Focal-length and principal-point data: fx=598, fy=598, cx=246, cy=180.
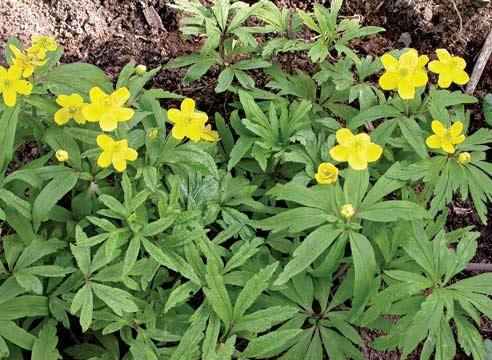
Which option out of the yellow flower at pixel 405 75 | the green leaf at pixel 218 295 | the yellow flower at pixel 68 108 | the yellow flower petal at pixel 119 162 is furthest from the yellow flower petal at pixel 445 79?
the yellow flower at pixel 68 108

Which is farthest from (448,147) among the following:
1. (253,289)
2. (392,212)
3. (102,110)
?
(102,110)

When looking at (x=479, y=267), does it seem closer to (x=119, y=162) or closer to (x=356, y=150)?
(x=356, y=150)

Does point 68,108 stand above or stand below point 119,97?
below

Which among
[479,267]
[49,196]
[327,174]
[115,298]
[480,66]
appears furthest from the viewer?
[480,66]

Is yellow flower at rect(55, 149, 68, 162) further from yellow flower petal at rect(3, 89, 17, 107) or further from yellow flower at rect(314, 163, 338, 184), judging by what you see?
yellow flower at rect(314, 163, 338, 184)

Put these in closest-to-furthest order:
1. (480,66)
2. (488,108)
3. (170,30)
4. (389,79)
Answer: (389,79)
(488,108)
(480,66)
(170,30)

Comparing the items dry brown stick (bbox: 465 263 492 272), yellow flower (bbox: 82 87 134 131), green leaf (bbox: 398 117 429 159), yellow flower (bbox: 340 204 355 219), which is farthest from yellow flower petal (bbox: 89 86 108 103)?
dry brown stick (bbox: 465 263 492 272)

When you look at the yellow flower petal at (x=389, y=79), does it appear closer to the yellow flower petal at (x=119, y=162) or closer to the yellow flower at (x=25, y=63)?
the yellow flower petal at (x=119, y=162)
